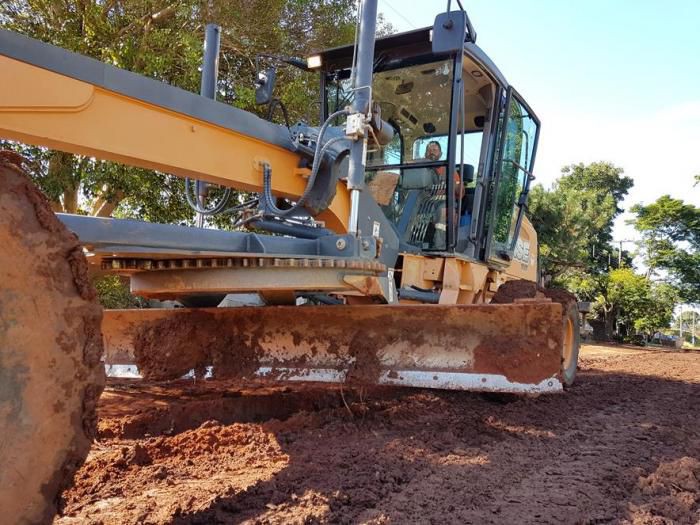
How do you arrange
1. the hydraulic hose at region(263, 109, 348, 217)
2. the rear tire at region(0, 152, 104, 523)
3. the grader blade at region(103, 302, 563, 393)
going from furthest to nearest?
the grader blade at region(103, 302, 563, 393)
the hydraulic hose at region(263, 109, 348, 217)
the rear tire at region(0, 152, 104, 523)

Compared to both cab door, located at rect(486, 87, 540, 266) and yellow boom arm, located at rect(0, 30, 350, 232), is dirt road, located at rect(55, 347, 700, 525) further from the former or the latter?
cab door, located at rect(486, 87, 540, 266)

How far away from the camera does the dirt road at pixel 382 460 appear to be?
2.56m

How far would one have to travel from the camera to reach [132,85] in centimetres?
284

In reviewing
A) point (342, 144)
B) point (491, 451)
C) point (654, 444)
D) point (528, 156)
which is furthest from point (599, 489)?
point (528, 156)

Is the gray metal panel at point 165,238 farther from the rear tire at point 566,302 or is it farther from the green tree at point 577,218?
the green tree at point 577,218

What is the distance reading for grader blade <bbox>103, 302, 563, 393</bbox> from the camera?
387 centimetres

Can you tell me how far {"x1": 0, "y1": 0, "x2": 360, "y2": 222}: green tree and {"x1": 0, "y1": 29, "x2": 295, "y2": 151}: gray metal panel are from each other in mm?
2861

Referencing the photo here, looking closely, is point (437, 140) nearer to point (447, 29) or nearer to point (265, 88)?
point (447, 29)

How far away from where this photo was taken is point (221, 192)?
4.96m

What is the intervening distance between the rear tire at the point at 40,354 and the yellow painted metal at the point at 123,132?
2.80 ft

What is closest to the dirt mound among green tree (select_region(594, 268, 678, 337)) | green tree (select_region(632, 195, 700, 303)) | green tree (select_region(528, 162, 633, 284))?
green tree (select_region(528, 162, 633, 284))

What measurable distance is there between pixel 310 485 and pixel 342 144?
7.09ft

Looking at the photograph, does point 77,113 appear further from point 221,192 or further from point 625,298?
point 625,298

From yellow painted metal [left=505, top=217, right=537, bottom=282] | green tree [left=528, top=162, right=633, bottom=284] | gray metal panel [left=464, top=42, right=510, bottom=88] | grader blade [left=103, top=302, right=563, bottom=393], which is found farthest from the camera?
green tree [left=528, top=162, right=633, bottom=284]
